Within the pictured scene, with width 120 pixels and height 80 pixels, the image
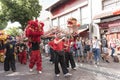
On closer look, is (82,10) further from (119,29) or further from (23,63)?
(23,63)

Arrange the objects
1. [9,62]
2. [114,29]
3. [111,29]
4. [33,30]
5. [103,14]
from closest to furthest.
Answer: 1. [33,30]
2. [9,62]
3. [114,29]
4. [111,29]
5. [103,14]

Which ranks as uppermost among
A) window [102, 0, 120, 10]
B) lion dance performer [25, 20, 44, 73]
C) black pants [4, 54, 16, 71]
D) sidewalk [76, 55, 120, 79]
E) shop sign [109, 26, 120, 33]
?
window [102, 0, 120, 10]

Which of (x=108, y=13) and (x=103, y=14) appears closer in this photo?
(x=108, y=13)

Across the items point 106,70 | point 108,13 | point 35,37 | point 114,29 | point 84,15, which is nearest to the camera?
point 35,37

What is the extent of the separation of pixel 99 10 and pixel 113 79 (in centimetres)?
1682

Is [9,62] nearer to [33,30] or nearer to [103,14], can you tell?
[33,30]

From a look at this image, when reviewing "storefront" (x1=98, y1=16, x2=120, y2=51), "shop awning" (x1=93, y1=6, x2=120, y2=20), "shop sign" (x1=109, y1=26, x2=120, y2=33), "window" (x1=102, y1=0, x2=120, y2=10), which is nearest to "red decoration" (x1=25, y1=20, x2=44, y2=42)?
"storefront" (x1=98, y1=16, x2=120, y2=51)

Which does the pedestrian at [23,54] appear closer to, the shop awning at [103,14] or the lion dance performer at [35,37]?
the lion dance performer at [35,37]

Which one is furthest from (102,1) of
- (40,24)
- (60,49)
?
(60,49)

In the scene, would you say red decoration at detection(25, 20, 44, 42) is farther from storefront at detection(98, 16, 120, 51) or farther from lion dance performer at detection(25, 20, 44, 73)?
storefront at detection(98, 16, 120, 51)

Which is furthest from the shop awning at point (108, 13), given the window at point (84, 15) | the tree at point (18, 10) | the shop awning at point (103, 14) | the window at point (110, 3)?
the tree at point (18, 10)

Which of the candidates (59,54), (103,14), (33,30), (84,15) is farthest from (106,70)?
(84,15)

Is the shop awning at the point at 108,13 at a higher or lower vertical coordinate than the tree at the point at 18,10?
lower

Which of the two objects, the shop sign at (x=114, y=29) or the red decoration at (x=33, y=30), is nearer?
the red decoration at (x=33, y=30)
